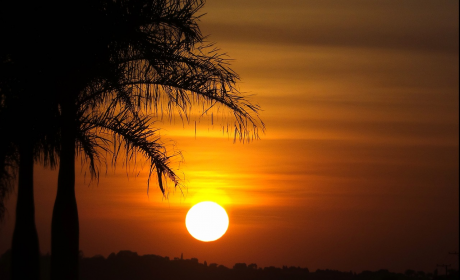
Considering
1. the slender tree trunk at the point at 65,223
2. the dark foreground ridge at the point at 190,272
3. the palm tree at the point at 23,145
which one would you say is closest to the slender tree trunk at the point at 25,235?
the palm tree at the point at 23,145

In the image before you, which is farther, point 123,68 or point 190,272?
point 190,272

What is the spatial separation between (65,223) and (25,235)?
757mm

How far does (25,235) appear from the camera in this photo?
33.4 ft

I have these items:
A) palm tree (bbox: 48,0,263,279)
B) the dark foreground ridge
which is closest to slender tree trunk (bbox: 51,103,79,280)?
palm tree (bbox: 48,0,263,279)

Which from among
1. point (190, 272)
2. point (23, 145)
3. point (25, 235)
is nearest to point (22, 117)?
point (23, 145)

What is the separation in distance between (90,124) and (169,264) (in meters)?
11.0

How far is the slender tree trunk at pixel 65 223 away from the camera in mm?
10641

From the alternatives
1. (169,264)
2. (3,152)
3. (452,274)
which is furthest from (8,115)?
(452,274)

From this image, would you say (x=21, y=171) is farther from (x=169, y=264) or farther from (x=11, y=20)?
(x=169, y=264)

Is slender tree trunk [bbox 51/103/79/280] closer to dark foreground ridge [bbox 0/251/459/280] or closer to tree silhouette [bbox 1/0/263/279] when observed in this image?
tree silhouette [bbox 1/0/263/279]

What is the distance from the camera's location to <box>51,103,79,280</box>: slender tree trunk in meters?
10.6

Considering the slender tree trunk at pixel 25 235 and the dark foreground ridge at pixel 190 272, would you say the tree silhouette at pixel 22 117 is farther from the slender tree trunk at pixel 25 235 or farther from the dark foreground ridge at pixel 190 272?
the dark foreground ridge at pixel 190 272

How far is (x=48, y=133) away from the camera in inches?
422

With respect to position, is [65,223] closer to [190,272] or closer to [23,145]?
[23,145]
